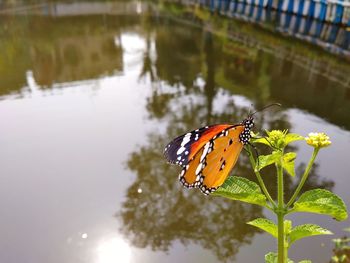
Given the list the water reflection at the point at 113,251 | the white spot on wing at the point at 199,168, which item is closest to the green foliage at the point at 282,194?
the white spot on wing at the point at 199,168

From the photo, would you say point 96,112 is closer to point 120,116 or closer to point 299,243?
point 120,116

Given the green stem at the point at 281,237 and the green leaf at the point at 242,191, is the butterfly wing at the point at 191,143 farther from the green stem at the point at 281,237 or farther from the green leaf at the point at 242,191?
the green stem at the point at 281,237

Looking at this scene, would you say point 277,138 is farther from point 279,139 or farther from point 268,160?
point 268,160

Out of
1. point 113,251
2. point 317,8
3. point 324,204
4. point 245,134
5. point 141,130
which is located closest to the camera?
point 324,204

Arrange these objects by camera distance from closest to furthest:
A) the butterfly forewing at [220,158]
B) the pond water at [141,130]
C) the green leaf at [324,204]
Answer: the green leaf at [324,204] → the butterfly forewing at [220,158] → the pond water at [141,130]

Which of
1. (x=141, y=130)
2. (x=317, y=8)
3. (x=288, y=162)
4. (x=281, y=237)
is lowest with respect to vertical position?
(x=141, y=130)

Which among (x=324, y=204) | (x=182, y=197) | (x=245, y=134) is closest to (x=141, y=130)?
(x=182, y=197)

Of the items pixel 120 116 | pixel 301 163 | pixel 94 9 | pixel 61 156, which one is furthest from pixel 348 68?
pixel 94 9
